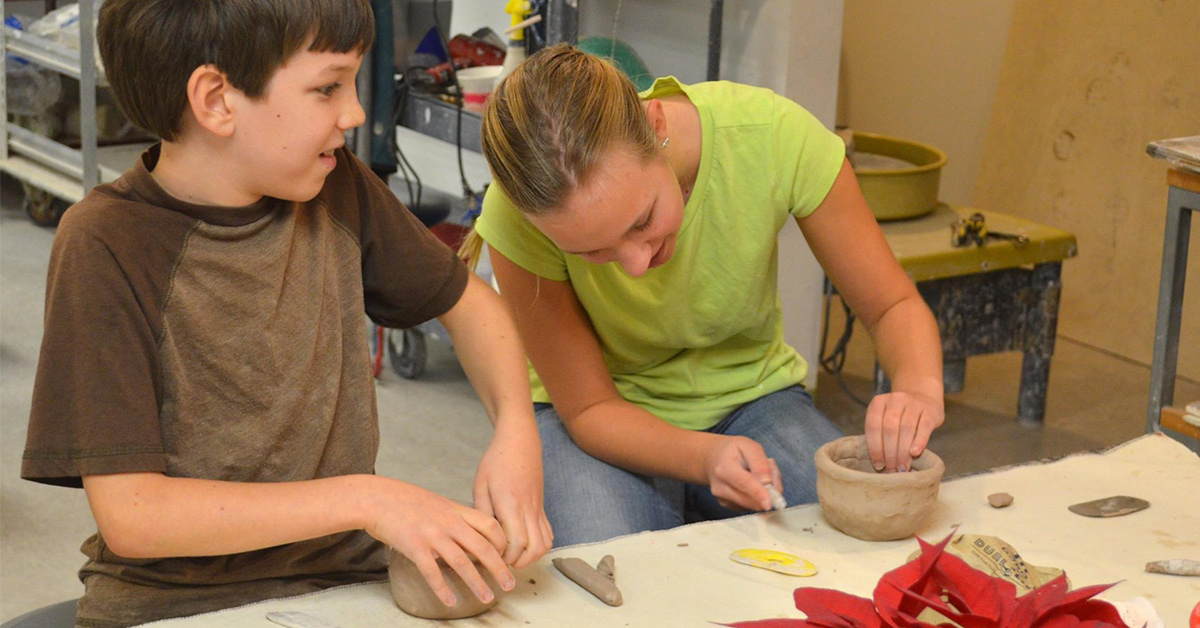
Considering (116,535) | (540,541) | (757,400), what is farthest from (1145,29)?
(116,535)

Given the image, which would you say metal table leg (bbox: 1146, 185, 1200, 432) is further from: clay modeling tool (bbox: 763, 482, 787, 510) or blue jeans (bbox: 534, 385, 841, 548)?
clay modeling tool (bbox: 763, 482, 787, 510)

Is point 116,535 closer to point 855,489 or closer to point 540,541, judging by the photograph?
point 540,541

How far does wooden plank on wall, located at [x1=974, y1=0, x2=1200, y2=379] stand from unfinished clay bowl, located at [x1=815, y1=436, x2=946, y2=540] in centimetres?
229

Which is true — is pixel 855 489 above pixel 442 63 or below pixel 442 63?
below

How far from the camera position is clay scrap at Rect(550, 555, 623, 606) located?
1015mm

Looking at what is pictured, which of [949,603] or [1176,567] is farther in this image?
[1176,567]

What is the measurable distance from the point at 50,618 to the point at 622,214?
25.9 inches

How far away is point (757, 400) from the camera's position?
156cm

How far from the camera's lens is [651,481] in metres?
1.53

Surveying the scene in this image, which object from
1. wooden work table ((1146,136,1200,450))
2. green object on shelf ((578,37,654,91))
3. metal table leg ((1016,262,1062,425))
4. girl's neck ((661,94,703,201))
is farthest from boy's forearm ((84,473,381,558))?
metal table leg ((1016,262,1062,425))

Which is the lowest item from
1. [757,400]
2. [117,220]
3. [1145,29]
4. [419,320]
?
[757,400]

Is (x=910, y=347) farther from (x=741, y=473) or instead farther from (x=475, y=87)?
(x=475, y=87)

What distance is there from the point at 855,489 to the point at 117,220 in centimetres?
69

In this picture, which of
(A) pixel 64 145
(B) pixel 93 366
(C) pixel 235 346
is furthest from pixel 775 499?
(A) pixel 64 145
